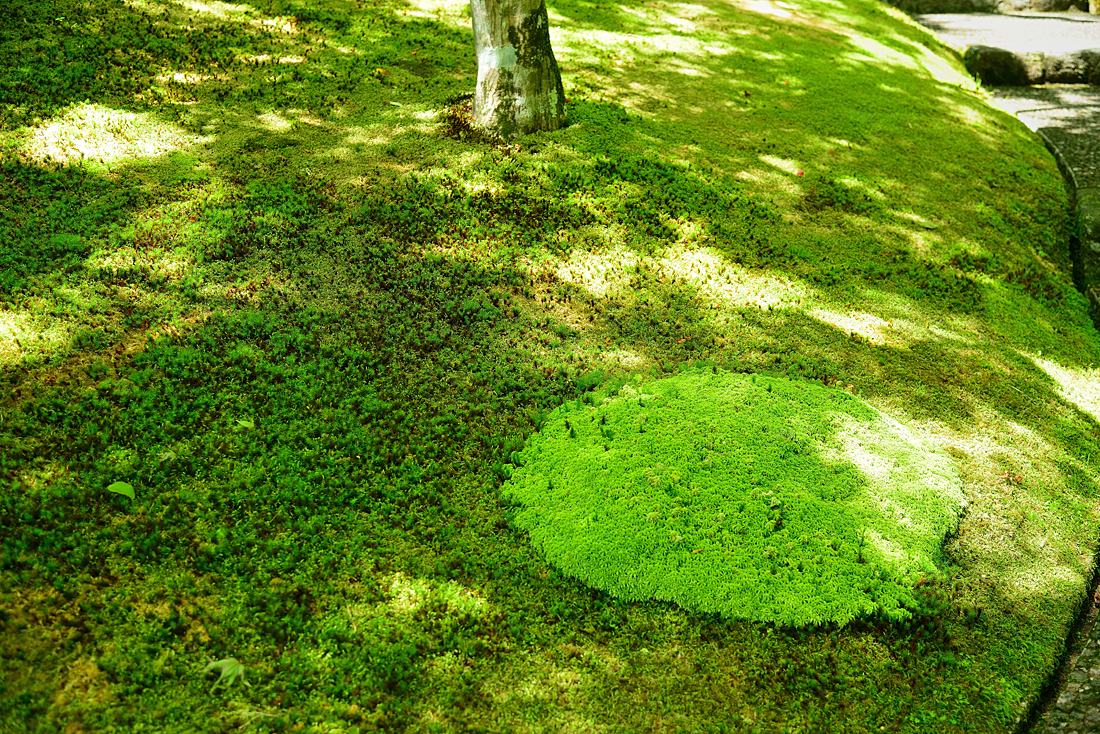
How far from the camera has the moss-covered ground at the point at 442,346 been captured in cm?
347

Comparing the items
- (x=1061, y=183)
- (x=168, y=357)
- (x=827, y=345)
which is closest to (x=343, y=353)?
(x=168, y=357)

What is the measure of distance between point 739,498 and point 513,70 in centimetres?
506

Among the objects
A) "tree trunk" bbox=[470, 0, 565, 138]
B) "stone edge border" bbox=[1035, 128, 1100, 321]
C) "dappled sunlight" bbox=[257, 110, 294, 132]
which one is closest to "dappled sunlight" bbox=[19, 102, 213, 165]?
"dappled sunlight" bbox=[257, 110, 294, 132]

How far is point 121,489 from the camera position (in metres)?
3.89

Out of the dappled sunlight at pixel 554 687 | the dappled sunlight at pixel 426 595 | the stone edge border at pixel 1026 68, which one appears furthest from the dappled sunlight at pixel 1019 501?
the stone edge border at pixel 1026 68

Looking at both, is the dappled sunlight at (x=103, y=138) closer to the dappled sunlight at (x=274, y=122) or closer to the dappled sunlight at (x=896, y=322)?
the dappled sunlight at (x=274, y=122)

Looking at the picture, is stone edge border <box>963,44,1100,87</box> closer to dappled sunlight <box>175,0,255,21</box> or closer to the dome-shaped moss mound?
the dome-shaped moss mound

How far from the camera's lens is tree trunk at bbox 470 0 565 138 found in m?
7.24

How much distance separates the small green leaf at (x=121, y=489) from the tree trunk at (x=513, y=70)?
501 cm

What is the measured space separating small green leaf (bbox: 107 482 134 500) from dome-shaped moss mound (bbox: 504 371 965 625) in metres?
2.04

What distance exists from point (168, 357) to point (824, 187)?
6548mm

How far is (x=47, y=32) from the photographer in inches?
309

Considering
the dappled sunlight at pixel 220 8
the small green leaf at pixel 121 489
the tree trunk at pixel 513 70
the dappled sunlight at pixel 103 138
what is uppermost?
the dappled sunlight at pixel 220 8

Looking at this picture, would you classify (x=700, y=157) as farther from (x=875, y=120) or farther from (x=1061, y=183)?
(x=1061, y=183)
